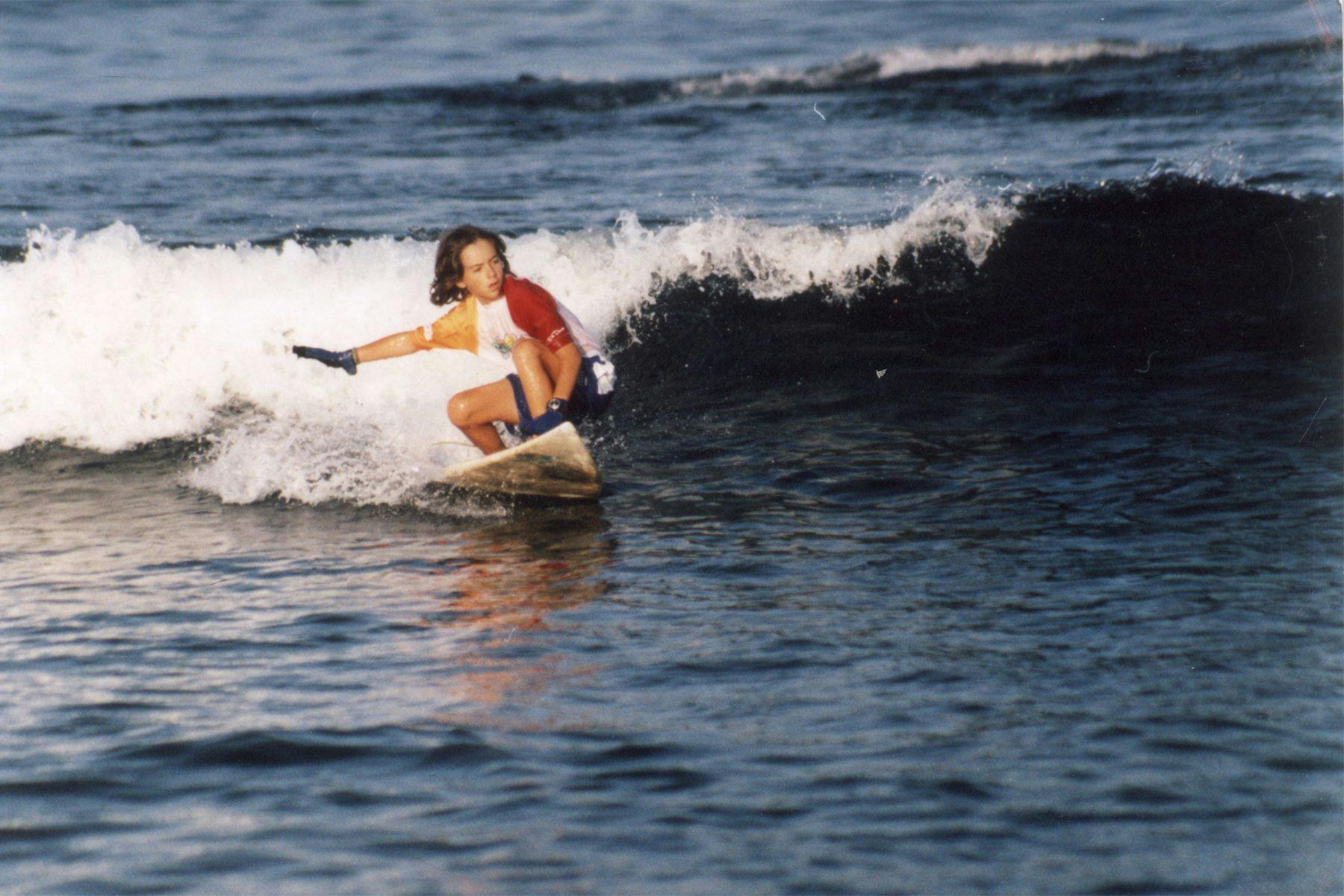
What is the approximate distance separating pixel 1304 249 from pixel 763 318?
445cm

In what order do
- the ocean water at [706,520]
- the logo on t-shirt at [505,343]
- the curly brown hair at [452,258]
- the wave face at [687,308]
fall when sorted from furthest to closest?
the wave face at [687,308]
the logo on t-shirt at [505,343]
the curly brown hair at [452,258]
the ocean water at [706,520]

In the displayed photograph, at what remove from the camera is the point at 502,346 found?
7.36 m

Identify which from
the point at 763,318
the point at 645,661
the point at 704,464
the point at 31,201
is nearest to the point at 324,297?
the point at 763,318

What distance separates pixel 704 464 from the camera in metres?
8.16

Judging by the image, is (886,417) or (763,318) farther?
(763,318)

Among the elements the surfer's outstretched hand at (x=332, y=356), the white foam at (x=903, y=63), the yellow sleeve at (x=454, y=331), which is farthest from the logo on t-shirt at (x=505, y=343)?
the white foam at (x=903, y=63)

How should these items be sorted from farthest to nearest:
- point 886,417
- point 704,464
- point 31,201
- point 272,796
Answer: point 31,201 < point 886,417 < point 704,464 < point 272,796

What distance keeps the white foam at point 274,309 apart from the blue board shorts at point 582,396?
1650 mm

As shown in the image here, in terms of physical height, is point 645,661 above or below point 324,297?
below

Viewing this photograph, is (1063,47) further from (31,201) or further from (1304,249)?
(31,201)

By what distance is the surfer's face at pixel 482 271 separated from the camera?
7.11 m

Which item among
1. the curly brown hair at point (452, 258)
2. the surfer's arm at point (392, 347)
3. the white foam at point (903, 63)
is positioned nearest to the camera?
the curly brown hair at point (452, 258)

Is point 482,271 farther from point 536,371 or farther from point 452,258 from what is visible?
point 536,371

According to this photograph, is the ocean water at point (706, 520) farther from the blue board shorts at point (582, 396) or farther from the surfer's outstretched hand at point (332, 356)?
the surfer's outstretched hand at point (332, 356)
